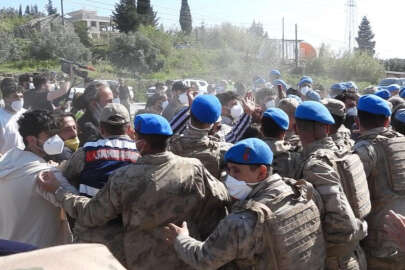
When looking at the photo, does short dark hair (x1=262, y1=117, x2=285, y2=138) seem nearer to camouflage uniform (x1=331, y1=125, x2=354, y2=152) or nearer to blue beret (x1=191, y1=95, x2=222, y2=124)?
blue beret (x1=191, y1=95, x2=222, y2=124)

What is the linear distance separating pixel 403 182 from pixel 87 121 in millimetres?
3217

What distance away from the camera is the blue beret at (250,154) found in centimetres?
262

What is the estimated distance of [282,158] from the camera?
11.9 ft

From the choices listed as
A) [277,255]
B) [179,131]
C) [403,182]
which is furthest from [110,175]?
[403,182]

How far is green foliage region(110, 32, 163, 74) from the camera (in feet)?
152

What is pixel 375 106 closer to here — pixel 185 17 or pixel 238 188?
A: pixel 238 188

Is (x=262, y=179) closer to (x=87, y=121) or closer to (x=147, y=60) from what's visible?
(x=87, y=121)

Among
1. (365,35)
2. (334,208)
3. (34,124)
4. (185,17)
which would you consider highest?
(185,17)

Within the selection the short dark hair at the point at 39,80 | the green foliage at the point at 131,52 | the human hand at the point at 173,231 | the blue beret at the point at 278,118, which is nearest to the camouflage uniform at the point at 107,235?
the human hand at the point at 173,231

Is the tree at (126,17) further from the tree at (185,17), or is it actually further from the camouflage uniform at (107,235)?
the camouflage uniform at (107,235)

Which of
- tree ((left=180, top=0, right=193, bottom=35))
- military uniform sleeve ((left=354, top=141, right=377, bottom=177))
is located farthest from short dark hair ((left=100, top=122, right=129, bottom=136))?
tree ((left=180, top=0, right=193, bottom=35))

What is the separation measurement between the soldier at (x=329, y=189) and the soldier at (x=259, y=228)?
14cm

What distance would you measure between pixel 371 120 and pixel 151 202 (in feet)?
6.53

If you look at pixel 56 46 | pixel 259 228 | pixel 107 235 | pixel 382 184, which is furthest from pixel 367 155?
pixel 56 46
